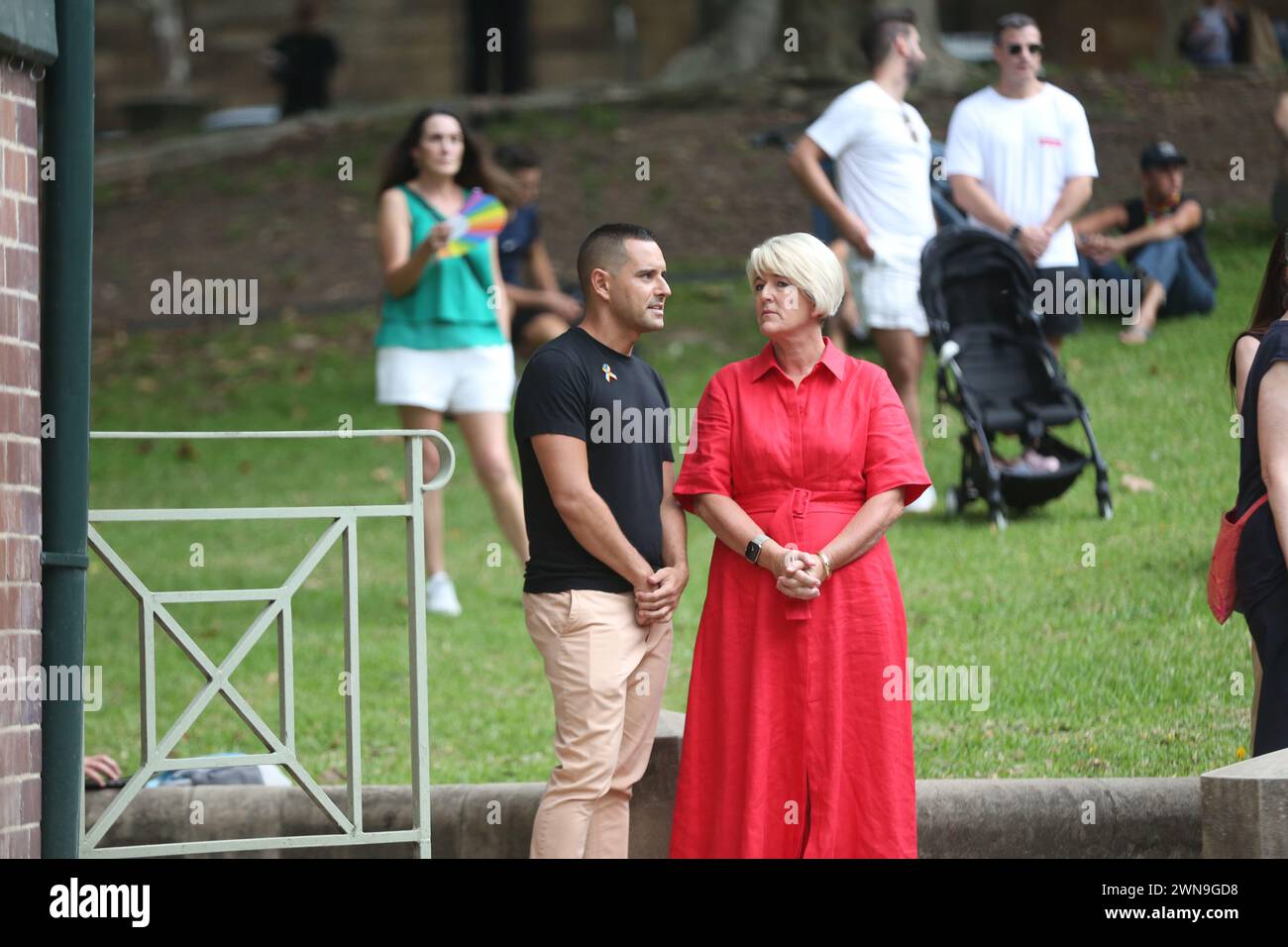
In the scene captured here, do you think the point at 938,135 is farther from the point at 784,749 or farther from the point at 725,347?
the point at 784,749

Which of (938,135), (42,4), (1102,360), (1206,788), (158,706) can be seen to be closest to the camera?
(1206,788)

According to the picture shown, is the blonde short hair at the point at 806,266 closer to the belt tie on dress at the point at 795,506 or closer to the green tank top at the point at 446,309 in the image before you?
the belt tie on dress at the point at 795,506

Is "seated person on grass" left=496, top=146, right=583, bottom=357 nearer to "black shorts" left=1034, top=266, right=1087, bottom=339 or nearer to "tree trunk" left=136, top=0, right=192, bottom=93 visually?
"black shorts" left=1034, top=266, right=1087, bottom=339

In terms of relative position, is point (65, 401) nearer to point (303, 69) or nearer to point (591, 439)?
point (591, 439)

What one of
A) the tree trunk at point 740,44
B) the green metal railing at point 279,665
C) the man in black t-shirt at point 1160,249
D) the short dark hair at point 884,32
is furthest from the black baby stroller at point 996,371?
the tree trunk at point 740,44

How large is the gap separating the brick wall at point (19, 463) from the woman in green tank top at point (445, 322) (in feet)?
11.8

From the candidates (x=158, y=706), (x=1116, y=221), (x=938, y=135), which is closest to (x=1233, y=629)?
(x=158, y=706)

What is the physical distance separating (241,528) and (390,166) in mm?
4024

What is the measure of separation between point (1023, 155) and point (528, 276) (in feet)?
10.6

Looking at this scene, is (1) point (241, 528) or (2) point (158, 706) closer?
(2) point (158, 706)

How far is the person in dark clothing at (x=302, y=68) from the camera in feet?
83.8

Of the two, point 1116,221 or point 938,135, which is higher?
point 938,135

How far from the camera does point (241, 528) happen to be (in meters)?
→ 12.1

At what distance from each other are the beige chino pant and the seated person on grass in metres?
5.61
